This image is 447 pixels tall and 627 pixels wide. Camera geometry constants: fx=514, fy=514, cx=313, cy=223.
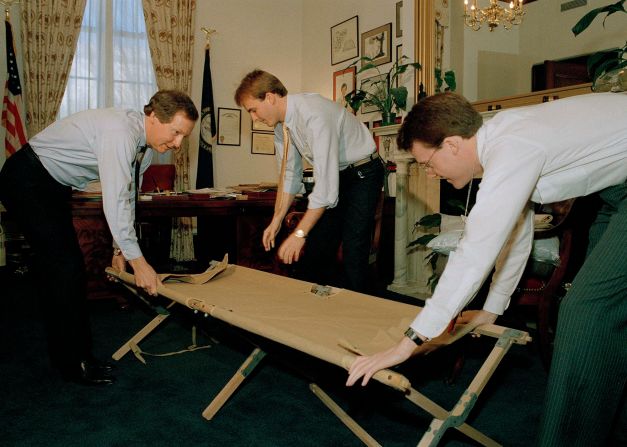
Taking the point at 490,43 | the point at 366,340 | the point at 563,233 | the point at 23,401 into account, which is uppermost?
the point at 490,43

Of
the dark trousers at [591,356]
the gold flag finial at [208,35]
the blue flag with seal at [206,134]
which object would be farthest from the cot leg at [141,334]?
the gold flag finial at [208,35]

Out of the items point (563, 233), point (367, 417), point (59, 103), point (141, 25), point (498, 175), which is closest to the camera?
point (498, 175)

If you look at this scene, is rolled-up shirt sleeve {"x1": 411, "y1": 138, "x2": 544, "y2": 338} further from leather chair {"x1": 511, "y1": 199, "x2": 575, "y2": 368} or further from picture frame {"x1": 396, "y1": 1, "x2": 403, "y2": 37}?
picture frame {"x1": 396, "y1": 1, "x2": 403, "y2": 37}

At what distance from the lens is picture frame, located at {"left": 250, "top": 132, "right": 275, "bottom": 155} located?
260 inches

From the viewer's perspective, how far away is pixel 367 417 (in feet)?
6.05

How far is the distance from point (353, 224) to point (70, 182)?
4.04 feet

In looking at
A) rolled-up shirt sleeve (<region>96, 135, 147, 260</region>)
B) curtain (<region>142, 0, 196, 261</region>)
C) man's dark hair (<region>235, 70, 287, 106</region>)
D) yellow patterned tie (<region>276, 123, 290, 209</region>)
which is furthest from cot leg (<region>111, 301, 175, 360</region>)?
curtain (<region>142, 0, 196, 261</region>)

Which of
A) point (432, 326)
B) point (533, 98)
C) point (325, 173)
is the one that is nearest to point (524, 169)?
point (432, 326)

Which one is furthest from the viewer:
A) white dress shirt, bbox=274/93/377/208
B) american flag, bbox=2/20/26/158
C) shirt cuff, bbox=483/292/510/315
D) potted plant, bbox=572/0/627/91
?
american flag, bbox=2/20/26/158

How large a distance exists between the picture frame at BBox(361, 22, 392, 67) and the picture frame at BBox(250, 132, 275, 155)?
168cm

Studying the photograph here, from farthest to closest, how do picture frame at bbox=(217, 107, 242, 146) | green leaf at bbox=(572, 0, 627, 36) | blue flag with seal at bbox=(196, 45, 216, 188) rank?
1. picture frame at bbox=(217, 107, 242, 146)
2. blue flag with seal at bbox=(196, 45, 216, 188)
3. green leaf at bbox=(572, 0, 627, 36)

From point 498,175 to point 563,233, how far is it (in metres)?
1.25

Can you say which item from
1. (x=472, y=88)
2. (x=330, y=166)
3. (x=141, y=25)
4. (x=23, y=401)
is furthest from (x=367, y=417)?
(x=141, y=25)

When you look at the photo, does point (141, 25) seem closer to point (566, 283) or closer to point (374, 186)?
point (374, 186)
